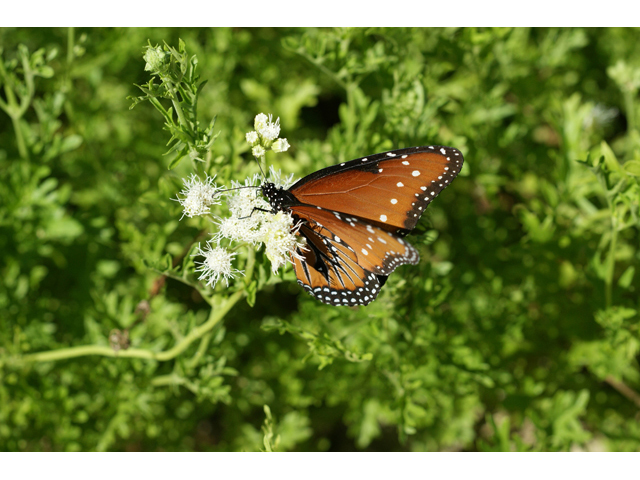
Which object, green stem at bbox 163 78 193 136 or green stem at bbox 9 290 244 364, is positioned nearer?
green stem at bbox 163 78 193 136

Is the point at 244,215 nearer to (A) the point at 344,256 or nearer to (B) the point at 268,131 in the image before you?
(B) the point at 268,131

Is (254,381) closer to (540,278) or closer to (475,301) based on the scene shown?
(475,301)

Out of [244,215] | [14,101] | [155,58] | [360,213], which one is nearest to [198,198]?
[244,215]

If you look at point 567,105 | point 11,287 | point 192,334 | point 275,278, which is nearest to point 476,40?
point 567,105

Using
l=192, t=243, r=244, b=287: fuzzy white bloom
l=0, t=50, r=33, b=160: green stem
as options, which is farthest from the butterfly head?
l=0, t=50, r=33, b=160: green stem

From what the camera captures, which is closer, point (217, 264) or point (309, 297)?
point (217, 264)

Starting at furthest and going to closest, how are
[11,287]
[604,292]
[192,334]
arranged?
[11,287]
[604,292]
[192,334]

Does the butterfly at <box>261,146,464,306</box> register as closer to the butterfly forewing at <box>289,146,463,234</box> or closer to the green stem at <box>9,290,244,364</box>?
the butterfly forewing at <box>289,146,463,234</box>
